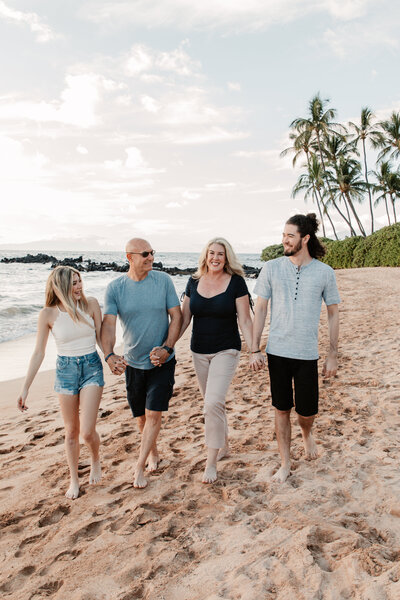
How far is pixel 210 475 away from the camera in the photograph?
Result: 3410mm

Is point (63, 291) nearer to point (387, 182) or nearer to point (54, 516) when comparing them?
point (54, 516)

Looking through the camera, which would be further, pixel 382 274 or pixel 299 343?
pixel 382 274

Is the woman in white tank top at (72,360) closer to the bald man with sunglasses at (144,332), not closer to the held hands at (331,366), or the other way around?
the bald man with sunglasses at (144,332)

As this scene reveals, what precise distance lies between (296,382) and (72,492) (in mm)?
1895

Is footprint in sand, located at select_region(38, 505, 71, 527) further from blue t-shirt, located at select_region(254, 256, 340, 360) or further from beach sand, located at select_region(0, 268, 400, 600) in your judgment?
blue t-shirt, located at select_region(254, 256, 340, 360)

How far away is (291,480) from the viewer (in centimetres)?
341

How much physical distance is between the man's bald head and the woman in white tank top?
0.47 meters

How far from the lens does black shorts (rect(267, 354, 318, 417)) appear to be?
3.32 meters

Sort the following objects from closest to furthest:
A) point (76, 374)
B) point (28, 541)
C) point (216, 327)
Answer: point (28, 541), point (76, 374), point (216, 327)

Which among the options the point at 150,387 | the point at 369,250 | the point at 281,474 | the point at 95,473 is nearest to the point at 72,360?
the point at 150,387

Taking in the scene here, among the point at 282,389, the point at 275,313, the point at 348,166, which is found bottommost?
the point at 282,389

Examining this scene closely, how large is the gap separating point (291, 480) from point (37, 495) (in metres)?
1.98

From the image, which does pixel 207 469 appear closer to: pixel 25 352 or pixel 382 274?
pixel 25 352

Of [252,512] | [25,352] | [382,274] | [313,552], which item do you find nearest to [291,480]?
[252,512]
